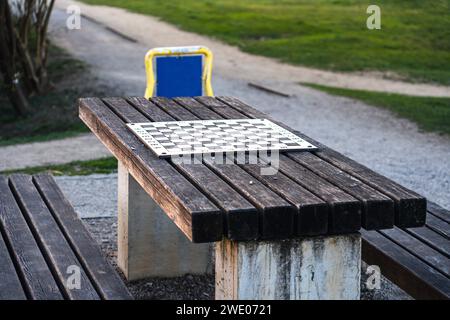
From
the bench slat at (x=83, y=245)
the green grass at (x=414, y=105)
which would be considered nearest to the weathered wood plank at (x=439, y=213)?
the bench slat at (x=83, y=245)

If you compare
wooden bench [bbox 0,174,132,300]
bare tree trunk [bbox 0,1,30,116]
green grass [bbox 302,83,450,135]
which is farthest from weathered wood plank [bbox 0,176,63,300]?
bare tree trunk [bbox 0,1,30,116]

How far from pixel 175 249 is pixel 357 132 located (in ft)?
15.3

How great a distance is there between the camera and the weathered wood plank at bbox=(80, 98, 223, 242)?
3291mm

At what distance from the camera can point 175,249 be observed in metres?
5.44

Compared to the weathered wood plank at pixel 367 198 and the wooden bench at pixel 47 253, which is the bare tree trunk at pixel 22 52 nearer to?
the wooden bench at pixel 47 253

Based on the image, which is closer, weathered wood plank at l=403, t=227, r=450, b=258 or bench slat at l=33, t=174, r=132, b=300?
bench slat at l=33, t=174, r=132, b=300

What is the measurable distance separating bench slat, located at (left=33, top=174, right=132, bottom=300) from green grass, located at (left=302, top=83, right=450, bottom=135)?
18.2 ft

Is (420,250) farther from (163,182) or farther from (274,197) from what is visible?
(163,182)

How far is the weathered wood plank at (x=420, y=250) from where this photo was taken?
4.09 meters

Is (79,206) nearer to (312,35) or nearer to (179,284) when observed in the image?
(179,284)

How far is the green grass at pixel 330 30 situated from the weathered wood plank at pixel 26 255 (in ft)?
30.2

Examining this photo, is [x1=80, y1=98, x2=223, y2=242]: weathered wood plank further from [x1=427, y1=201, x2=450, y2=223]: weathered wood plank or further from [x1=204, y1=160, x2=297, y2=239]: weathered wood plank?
[x1=427, y1=201, x2=450, y2=223]: weathered wood plank

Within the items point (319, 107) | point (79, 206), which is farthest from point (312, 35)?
point (79, 206)

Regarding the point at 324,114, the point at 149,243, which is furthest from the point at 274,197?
the point at 324,114
